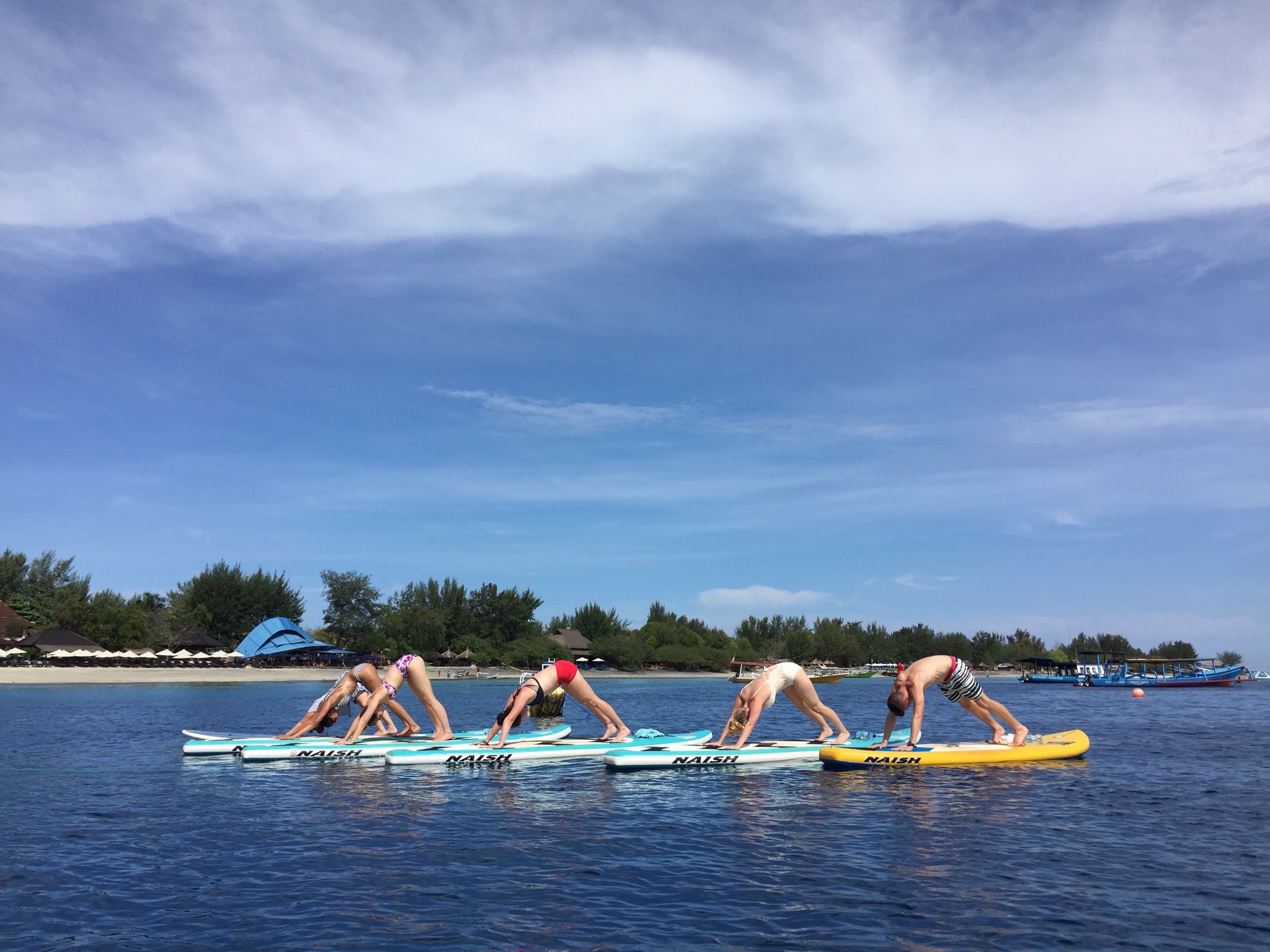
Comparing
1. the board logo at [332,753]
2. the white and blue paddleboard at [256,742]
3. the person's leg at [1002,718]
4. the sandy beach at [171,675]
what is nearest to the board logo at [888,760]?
the person's leg at [1002,718]

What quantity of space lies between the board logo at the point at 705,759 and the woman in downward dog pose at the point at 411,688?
7294mm

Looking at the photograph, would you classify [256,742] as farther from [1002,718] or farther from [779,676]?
[1002,718]

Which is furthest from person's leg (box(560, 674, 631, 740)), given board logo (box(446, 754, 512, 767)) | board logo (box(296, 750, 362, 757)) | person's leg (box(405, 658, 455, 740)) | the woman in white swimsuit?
board logo (box(296, 750, 362, 757))

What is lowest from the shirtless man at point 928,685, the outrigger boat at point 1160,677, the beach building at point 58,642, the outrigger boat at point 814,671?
the outrigger boat at point 814,671

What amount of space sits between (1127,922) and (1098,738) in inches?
1177

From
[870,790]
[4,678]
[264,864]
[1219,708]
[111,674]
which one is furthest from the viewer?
[111,674]

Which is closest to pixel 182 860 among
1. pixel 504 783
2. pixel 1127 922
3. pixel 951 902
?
pixel 504 783

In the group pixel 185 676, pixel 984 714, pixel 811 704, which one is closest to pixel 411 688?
pixel 811 704

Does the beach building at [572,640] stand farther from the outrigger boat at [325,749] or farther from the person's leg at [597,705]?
the outrigger boat at [325,749]

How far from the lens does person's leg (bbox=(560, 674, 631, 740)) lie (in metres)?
25.4

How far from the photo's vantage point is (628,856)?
14.6m

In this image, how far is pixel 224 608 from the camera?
124938mm

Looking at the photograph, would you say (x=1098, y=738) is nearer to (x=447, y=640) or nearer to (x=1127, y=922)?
(x=1127, y=922)

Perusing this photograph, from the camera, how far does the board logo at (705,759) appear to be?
24.8 meters
